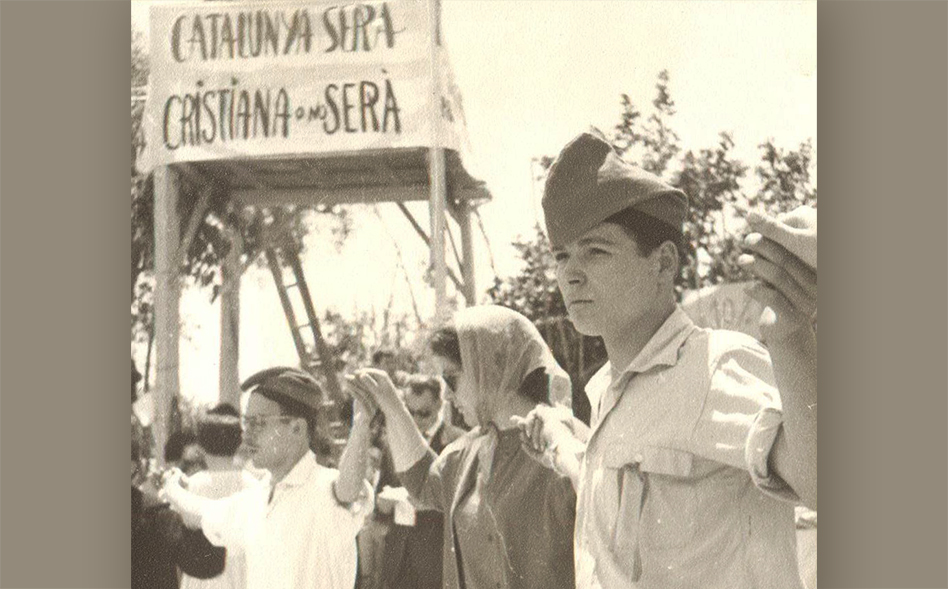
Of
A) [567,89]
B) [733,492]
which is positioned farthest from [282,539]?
[567,89]

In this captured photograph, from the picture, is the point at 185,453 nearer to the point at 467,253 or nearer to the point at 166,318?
the point at 166,318

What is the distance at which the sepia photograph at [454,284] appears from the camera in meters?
2.84

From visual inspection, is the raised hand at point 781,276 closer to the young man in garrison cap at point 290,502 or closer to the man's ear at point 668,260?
the man's ear at point 668,260

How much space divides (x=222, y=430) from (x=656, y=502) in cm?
100

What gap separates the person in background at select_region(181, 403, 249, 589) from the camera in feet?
9.90

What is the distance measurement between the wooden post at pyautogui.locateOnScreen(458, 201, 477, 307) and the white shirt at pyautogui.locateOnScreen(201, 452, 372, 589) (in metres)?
0.48

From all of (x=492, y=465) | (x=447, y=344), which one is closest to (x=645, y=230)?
(x=447, y=344)

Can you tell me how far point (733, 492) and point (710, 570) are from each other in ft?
0.55

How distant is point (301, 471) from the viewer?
300 centimetres

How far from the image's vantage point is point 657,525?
2744 mm

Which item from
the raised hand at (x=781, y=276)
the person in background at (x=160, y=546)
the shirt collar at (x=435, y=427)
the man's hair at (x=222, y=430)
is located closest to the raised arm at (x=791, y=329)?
the raised hand at (x=781, y=276)

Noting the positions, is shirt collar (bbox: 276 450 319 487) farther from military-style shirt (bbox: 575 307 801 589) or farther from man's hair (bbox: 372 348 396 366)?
military-style shirt (bbox: 575 307 801 589)

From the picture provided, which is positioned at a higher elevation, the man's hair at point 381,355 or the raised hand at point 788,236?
the raised hand at point 788,236
